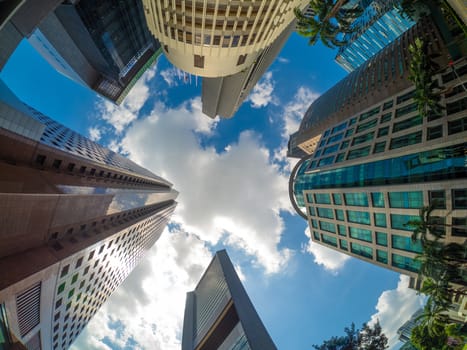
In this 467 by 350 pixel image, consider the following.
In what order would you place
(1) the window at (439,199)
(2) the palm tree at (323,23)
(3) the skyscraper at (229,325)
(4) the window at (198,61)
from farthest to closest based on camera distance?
(3) the skyscraper at (229,325)
(4) the window at (198,61)
(1) the window at (439,199)
(2) the palm tree at (323,23)

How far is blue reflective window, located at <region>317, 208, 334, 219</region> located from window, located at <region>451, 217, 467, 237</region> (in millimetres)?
21483

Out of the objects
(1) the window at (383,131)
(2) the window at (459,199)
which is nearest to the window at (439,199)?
(2) the window at (459,199)

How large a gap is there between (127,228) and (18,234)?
3468cm

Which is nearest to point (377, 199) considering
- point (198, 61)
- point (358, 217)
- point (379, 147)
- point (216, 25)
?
point (358, 217)

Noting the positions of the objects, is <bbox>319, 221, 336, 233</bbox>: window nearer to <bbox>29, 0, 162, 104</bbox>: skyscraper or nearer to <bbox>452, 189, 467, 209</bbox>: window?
<bbox>452, 189, 467, 209</bbox>: window

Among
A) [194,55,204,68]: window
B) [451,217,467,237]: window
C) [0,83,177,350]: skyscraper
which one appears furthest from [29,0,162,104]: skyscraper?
[451,217,467,237]: window

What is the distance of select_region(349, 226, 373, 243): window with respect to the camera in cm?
3952

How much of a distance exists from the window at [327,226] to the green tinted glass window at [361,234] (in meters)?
4.81

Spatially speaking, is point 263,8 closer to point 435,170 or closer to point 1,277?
point 435,170

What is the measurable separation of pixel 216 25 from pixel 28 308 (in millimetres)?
42611

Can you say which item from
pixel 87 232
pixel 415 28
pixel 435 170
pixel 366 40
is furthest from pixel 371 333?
pixel 366 40

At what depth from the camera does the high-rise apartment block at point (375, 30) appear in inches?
3944

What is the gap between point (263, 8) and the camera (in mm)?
26828

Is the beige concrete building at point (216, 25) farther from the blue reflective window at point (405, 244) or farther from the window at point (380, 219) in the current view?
the blue reflective window at point (405, 244)
